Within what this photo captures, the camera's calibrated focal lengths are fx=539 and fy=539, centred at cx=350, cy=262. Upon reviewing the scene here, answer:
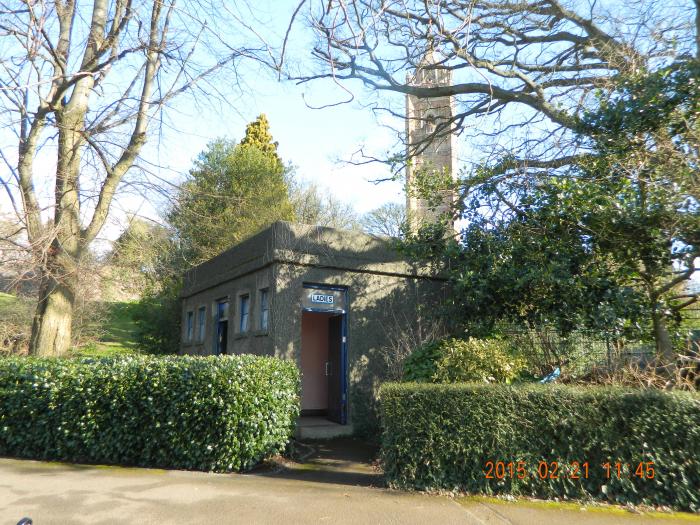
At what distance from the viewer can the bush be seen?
8.84m

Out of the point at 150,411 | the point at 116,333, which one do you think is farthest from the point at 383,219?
the point at 150,411

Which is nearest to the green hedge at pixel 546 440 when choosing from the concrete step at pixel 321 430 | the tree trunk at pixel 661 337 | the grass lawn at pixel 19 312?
the tree trunk at pixel 661 337

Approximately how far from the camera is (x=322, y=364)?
47.5ft

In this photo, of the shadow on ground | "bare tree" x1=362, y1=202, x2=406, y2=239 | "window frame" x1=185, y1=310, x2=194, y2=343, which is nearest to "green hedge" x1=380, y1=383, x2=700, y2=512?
the shadow on ground

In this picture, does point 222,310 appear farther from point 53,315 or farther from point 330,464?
point 330,464

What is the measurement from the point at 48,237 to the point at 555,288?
9553mm

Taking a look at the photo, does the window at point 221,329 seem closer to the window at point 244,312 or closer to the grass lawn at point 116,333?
the window at point 244,312

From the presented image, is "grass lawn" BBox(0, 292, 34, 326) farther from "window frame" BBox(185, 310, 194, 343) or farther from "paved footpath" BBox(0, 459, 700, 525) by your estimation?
"paved footpath" BBox(0, 459, 700, 525)

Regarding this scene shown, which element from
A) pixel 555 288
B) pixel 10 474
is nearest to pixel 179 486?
pixel 10 474

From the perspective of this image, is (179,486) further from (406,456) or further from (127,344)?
(127,344)

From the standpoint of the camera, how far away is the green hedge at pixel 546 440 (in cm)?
629

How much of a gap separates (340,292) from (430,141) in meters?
4.87

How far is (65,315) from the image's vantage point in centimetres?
1162
